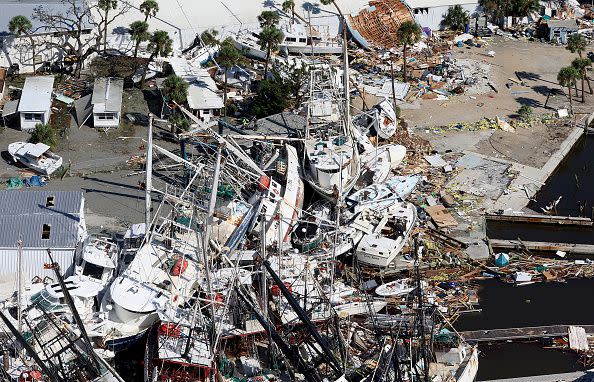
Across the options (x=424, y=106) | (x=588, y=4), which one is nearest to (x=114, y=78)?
(x=424, y=106)

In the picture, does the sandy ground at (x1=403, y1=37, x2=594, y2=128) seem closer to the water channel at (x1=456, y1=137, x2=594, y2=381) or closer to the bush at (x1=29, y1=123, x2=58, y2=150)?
the water channel at (x1=456, y1=137, x2=594, y2=381)

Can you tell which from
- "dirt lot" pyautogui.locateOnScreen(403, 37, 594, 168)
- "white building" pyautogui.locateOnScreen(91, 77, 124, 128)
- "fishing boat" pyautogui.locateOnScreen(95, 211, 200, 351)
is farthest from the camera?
"dirt lot" pyautogui.locateOnScreen(403, 37, 594, 168)

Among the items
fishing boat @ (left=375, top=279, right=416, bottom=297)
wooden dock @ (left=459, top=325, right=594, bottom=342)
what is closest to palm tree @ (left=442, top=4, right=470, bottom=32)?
fishing boat @ (left=375, top=279, right=416, bottom=297)

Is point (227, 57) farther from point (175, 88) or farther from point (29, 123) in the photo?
point (29, 123)

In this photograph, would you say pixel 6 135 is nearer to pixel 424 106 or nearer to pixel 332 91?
pixel 332 91

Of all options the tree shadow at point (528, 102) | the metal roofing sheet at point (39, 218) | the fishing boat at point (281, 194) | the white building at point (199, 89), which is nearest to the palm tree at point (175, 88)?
the white building at point (199, 89)

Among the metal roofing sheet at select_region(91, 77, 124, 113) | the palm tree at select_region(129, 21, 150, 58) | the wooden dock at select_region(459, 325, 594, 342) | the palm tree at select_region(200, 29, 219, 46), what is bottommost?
the wooden dock at select_region(459, 325, 594, 342)

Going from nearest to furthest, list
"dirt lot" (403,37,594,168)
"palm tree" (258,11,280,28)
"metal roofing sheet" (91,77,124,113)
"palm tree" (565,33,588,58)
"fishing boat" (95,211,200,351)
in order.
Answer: "fishing boat" (95,211,200,351), "metal roofing sheet" (91,77,124,113), "dirt lot" (403,37,594,168), "palm tree" (258,11,280,28), "palm tree" (565,33,588,58)
